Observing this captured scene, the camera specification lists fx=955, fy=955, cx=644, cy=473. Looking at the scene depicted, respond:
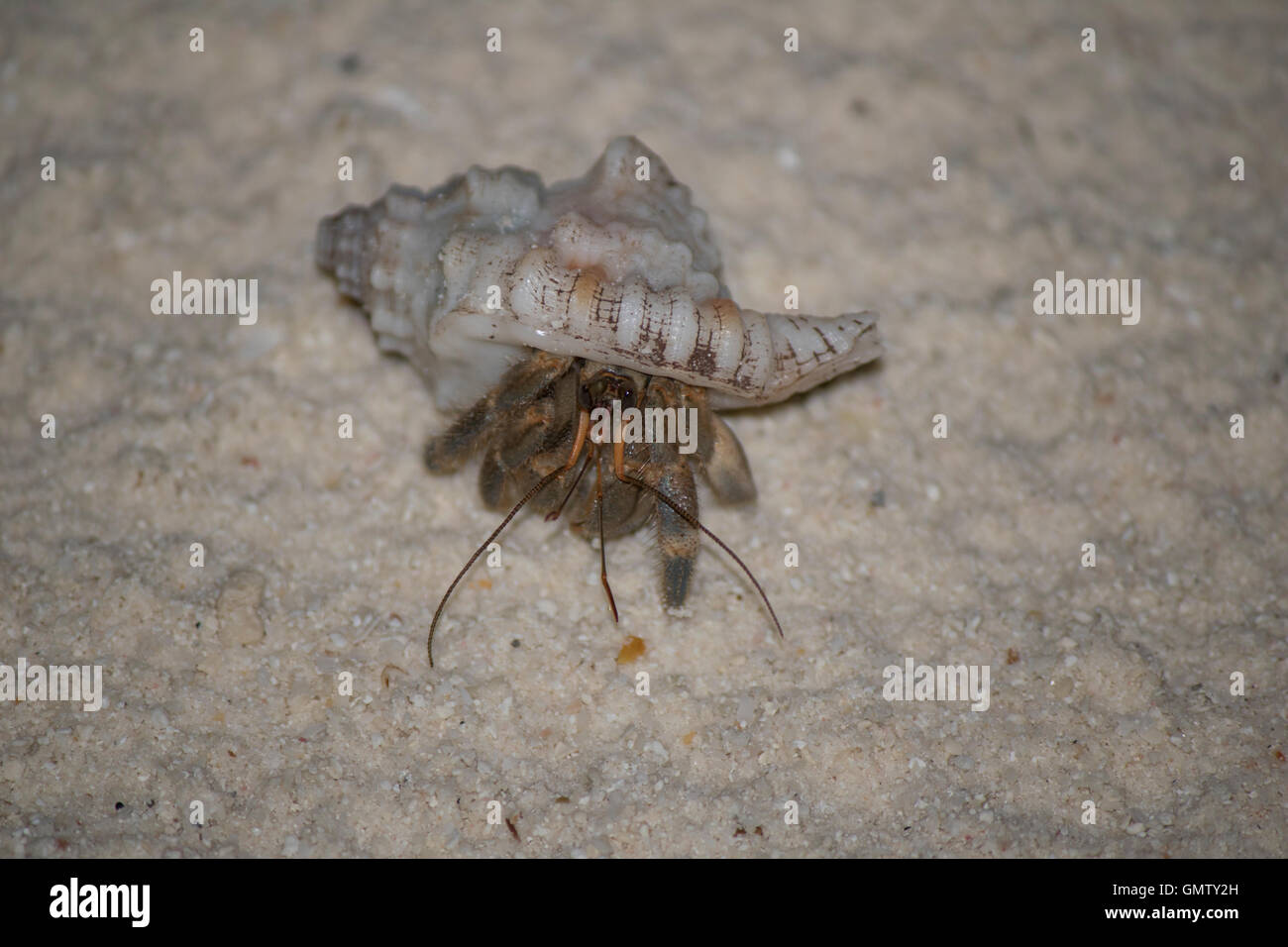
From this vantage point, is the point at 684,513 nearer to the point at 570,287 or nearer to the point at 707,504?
the point at 707,504

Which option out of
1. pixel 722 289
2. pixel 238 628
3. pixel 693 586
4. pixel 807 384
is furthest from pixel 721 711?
pixel 238 628

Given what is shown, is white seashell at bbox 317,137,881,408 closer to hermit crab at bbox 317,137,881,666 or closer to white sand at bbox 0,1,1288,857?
hermit crab at bbox 317,137,881,666

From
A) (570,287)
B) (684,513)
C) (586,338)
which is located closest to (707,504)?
(684,513)

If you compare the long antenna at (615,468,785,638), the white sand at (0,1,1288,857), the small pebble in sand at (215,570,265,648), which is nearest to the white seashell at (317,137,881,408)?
the long antenna at (615,468,785,638)

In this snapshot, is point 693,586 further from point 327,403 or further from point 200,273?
point 200,273
